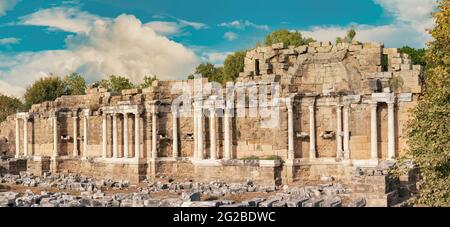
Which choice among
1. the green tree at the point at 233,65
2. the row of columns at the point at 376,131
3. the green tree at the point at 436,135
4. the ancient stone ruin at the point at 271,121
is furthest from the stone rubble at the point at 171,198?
the green tree at the point at 233,65

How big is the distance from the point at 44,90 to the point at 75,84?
4.11 metres

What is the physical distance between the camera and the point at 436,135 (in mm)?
14250

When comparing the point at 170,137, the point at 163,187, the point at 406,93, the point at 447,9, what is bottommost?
the point at 163,187

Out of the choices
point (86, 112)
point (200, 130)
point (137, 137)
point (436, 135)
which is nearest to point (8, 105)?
point (86, 112)

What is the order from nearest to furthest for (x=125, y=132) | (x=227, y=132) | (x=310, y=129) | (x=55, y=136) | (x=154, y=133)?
1. (x=310, y=129)
2. (x=227, y=132)
3. (x=154, y=133)
4. (x=125, y=132)
5. (x=55, y=136)

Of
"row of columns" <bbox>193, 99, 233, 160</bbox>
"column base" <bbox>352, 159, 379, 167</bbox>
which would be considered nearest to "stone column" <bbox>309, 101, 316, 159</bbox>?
"column base" <bbox>352, 159, 379, 167</bbox>

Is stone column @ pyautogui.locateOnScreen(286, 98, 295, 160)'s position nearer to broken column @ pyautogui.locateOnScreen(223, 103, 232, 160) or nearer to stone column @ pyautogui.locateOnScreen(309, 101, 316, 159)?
stone column @ pyautogui.locateOnScreen(309, 101, 316, 159)

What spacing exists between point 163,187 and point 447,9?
601 inches

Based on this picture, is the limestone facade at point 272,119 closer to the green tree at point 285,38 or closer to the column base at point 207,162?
the column base at point 207,162

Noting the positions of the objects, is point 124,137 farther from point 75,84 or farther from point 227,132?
point 75,84

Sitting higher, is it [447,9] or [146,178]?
[447,9]

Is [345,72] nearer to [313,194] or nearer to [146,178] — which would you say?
[313,194]

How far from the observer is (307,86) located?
27594 millimetres
